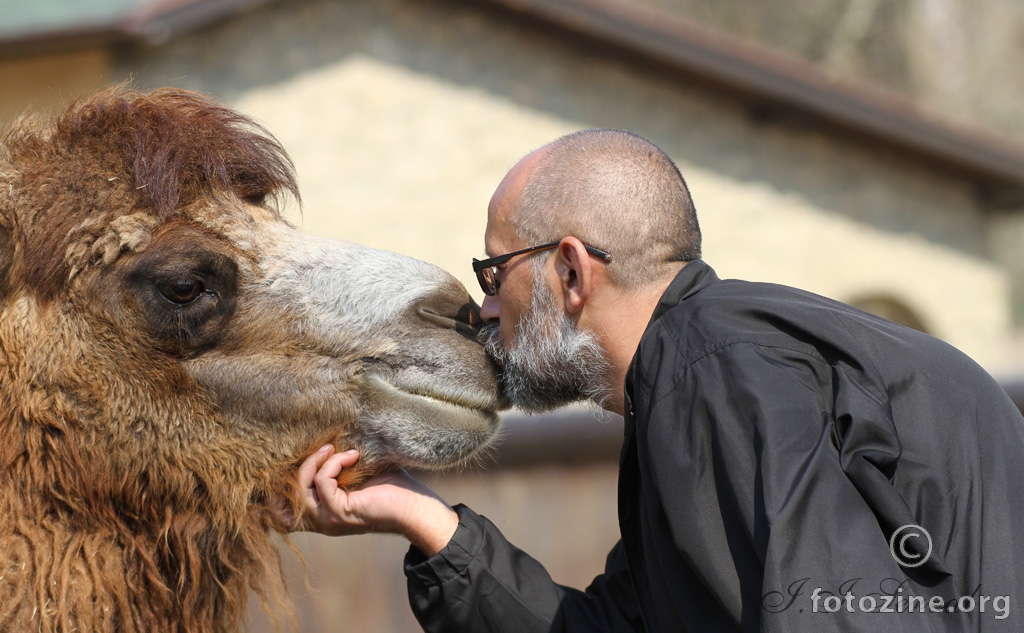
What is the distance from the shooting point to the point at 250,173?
318 cm

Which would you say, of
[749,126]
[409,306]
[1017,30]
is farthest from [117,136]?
[1017,30]

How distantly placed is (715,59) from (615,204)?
7.75 metres

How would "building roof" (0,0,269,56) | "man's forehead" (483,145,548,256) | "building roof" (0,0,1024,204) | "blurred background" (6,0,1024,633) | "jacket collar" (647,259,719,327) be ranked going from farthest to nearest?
"blurred background" (6,0,1024,633) < "building roof" (0,0,1024,204) < "building roof" (0,0,269,56) < "man's forehead" (483,145,548,256) < "jacket collar" (647,259,719,327)

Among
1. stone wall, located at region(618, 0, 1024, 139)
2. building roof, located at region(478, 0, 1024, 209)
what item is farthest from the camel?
stone wall, located at region(618, 0, 1024, 139)

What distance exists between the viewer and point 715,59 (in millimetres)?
10125

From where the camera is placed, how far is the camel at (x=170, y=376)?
2.79 meters

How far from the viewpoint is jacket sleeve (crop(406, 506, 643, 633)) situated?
3037 millimetres

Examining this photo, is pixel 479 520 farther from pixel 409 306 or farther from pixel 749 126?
pixel 749 126

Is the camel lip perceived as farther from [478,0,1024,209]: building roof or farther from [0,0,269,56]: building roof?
[478,0,1024,209]: building roof

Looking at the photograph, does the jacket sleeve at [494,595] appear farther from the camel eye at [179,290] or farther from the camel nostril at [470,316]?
the camel eye at [179,290]

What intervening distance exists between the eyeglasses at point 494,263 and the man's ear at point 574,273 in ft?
0.09

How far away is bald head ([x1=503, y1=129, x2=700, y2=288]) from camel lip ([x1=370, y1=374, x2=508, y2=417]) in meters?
0.46

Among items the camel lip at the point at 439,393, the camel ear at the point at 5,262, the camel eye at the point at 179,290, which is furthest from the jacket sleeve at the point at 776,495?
the camel ear at the point at 5,262

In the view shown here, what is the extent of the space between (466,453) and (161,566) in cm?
88
